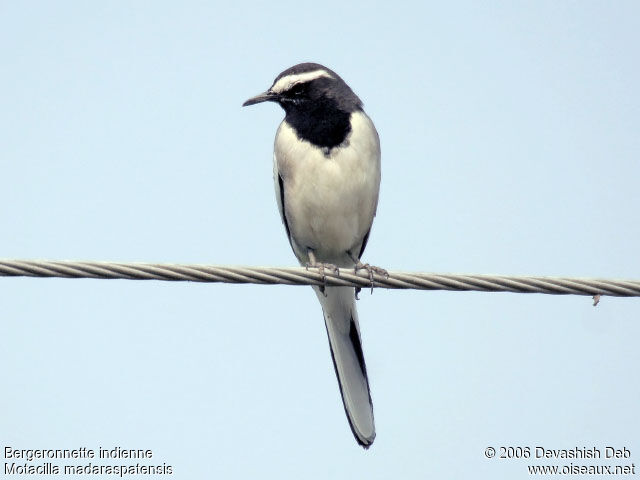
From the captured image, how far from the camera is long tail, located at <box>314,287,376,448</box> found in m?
7.28

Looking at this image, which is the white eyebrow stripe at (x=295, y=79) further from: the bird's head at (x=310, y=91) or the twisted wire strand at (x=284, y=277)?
the twisted wire strand at (x=284, y=277)

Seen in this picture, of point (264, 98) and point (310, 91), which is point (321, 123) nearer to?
point (310, 91)

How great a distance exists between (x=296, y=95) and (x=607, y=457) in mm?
3648

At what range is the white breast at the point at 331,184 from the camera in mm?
7066

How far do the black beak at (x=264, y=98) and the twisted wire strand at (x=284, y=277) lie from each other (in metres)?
2.72

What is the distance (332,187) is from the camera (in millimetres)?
7059

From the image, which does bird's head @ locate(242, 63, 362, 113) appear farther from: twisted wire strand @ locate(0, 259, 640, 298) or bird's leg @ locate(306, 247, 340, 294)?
twisted wire strand @ locate(0, 259, 640, 298)

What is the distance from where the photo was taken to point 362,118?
7.32 meters

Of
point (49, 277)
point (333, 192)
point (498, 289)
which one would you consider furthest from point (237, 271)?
point (333, 192)

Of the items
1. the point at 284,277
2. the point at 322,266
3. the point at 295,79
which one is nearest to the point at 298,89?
the point at 295,79

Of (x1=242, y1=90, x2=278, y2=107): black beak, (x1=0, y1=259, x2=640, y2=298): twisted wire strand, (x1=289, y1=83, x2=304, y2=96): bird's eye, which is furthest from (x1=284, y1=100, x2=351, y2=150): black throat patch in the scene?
(x1=0, y1=259, x2=640, y2=298): twisted wire strand

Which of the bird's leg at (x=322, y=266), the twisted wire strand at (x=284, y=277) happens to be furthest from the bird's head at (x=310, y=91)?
the twisted wire strand at (x=284, y=277)

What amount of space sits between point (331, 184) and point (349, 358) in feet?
4.84

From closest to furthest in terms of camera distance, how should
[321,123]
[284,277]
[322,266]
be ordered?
1. [284,277]
2. [322,266]
3. [321,123]
